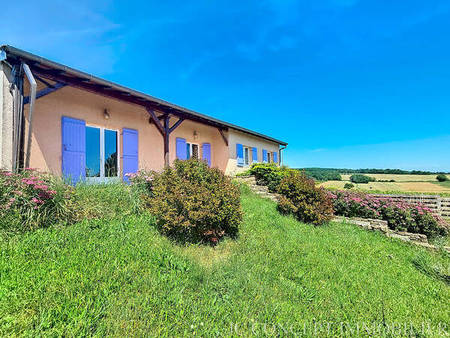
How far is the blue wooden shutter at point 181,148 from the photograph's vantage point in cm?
994

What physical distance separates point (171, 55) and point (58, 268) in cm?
1199

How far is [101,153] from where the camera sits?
7160mm

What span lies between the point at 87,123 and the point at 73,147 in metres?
1.04

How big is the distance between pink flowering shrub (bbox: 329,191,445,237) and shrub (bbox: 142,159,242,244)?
19.1 feet

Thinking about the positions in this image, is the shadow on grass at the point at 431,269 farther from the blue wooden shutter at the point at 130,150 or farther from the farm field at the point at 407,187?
the blue wooden shutter at the point at 130,150

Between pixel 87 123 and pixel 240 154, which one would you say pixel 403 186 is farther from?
pixel 87 123

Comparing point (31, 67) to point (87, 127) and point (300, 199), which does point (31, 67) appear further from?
point (300, 199)

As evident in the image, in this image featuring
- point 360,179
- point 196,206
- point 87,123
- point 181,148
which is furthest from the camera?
point 360,179

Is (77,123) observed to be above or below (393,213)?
above

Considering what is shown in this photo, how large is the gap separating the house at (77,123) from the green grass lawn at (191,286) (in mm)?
2971

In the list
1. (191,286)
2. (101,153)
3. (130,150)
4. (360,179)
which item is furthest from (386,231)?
(360,179)

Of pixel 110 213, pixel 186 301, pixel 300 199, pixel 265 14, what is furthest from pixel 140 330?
pixel 265 14

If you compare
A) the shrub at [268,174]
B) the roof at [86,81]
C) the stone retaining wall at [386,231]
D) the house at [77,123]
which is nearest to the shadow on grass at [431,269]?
the stone retaining wall at [386,231]

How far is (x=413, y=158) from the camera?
74.4 ft
